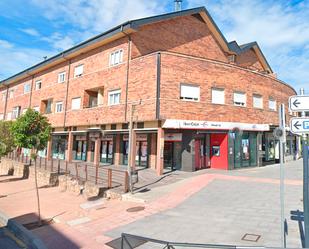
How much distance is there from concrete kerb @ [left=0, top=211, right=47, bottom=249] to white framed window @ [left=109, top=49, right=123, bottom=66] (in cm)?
1249

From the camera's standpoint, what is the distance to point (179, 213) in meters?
8.63

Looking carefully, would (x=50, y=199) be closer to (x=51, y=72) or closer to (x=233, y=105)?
(x=233, y=105)

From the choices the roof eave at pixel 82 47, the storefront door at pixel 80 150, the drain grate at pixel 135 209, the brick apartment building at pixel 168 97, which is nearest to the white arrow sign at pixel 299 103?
the drain grate at pixel 135 209

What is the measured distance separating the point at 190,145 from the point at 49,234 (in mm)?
10473

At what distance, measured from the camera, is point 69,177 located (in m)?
14.7

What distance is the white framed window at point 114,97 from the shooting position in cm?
1870

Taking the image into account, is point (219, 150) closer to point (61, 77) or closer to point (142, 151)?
point (142, 151)

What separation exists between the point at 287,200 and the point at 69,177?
11159mm

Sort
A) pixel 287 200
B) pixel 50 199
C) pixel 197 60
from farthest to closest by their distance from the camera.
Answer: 1. pixel 197 60
2. pixel 50 199
3. pixel 287 200

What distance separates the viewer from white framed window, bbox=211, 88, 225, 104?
17547 millimetres

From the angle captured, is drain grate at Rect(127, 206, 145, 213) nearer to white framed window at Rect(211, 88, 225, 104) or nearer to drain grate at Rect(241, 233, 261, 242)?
drain grate at Rect(241, 233, 261, 242)

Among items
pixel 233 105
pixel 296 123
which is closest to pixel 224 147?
pixel 233 105

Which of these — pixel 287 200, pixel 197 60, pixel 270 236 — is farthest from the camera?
pixel 197 60

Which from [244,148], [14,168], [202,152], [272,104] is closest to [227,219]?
[202,152]
